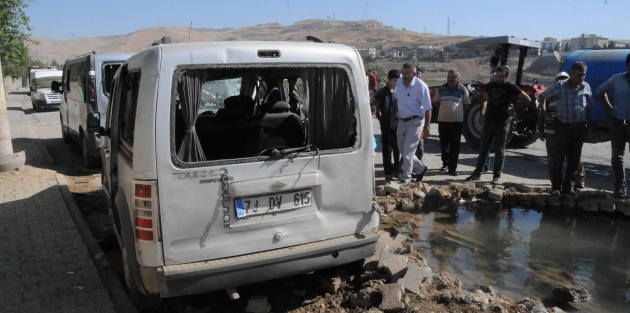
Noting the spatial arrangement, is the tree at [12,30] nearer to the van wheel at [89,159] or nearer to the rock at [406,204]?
the van wheel at [89,159]

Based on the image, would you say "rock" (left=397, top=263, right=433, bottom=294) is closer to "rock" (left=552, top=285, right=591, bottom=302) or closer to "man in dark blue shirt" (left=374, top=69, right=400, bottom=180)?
"rock" (left=552, top=285, right=591, bottom=302)

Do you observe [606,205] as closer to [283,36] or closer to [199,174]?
[199,174]

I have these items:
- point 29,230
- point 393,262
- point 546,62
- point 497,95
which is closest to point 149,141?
point 393,262

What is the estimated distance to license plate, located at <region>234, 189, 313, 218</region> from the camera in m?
3.43

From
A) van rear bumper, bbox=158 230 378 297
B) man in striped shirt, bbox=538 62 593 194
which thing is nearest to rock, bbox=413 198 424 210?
man in striped shirt, bbox=538 62 593 194

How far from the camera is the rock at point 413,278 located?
387 cm

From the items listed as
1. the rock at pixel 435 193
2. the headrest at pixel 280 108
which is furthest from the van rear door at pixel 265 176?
the rock at pixel 435 193

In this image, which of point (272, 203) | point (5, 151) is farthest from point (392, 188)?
point (5, 151)

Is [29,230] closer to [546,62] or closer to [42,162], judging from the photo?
[42,162]

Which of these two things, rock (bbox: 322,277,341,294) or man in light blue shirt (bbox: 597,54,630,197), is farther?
man in light blue shirt (bbox: 597,54,630,197)

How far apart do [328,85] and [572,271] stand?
9.72 ft

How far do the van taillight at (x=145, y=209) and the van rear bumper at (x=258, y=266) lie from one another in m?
0.25

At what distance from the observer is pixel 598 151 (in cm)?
1065

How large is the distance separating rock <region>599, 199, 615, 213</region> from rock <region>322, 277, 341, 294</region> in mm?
4142
